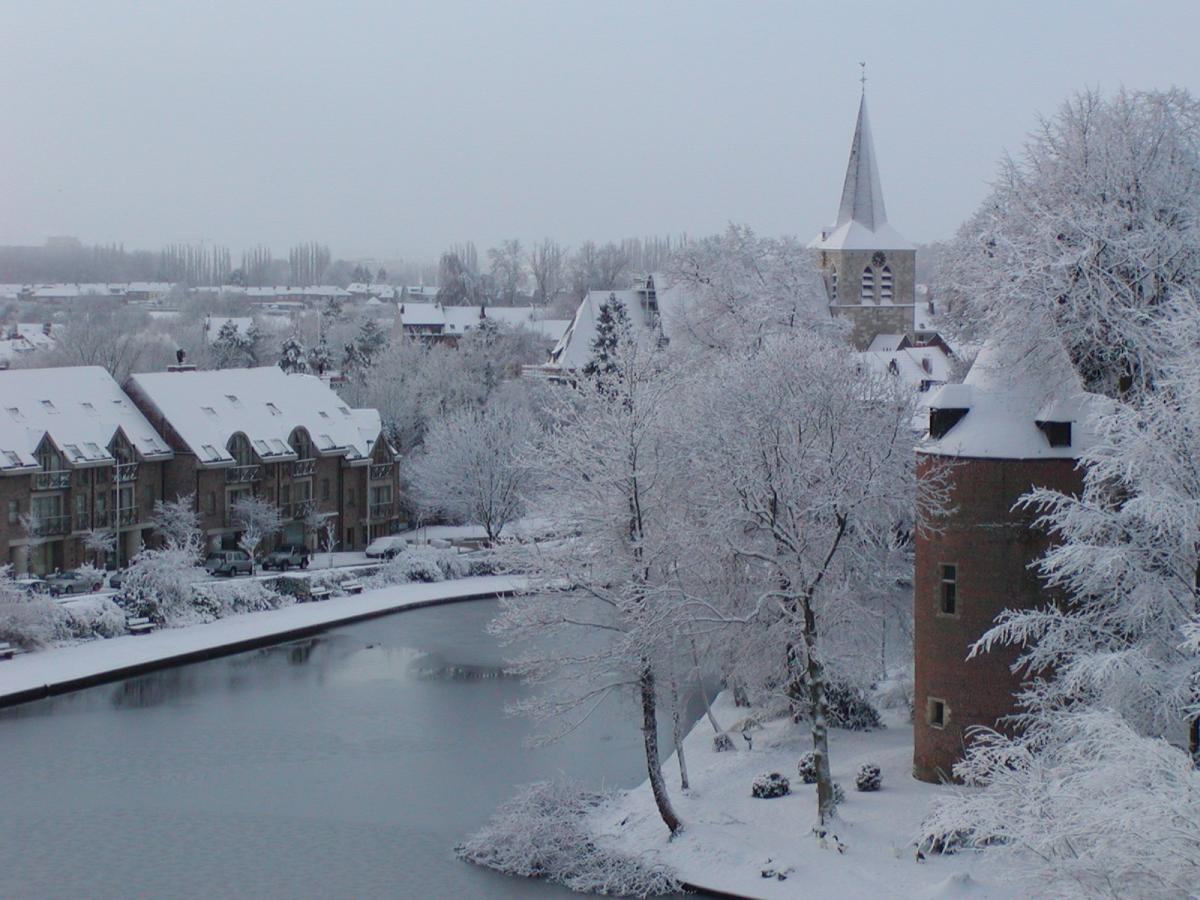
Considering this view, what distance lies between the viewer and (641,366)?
23.2 meters

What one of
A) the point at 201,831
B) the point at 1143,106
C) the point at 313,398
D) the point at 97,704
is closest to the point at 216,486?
the point at 313,398

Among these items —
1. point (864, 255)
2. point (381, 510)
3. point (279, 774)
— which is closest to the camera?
point (279, 774)

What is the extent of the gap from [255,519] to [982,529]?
30072 millimetres

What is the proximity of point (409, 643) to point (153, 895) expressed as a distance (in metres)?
17.7

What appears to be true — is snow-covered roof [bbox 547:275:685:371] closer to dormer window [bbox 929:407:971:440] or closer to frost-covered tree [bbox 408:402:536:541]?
frost-covered tree [bbox 408:402:536:541]

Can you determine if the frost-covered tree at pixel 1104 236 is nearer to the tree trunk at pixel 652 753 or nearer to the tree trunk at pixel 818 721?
the tree trunk at pixel 818 721

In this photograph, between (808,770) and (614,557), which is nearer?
(614,557)

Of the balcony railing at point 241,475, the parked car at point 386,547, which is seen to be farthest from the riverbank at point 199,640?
the balcony railing at point 241,475

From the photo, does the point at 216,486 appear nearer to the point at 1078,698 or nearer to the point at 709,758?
the point at 709,758

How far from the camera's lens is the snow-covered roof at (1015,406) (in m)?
21.4

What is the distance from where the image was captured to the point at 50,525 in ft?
142

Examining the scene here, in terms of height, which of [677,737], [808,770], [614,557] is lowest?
[808,770]

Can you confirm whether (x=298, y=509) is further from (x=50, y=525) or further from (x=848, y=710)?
(x=848, y=710)

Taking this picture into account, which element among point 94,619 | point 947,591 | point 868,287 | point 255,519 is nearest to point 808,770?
point 947,591
